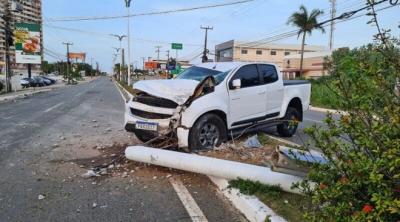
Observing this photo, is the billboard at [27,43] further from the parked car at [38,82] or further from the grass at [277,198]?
the grass at [277,198]

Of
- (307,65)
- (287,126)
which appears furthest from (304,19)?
(287,126)

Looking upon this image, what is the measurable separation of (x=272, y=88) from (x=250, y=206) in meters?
5.22

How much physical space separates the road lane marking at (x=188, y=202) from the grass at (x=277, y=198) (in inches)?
24.4

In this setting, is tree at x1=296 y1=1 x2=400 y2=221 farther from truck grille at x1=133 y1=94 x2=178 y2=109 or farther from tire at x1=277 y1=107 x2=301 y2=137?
tire at x1=277 y1=107 x2=301 y2=137

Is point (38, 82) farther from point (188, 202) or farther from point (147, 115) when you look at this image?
point (188, 202)

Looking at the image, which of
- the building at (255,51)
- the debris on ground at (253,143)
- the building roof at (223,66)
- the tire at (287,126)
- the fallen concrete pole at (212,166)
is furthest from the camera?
the building at (255,51)

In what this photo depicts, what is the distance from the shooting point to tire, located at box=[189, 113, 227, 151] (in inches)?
291

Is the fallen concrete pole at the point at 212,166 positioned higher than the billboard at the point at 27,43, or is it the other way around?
the billboard at the point at 27,43

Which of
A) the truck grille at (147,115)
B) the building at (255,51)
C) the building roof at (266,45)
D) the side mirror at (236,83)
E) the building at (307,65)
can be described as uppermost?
the building roof at (266,45)

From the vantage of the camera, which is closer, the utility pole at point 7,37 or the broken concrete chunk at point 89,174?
the broken concrete chunk at point 89,174

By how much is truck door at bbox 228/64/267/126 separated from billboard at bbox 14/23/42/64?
4372 centimetres

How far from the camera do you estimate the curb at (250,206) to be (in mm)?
4442

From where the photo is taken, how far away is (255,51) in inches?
3671

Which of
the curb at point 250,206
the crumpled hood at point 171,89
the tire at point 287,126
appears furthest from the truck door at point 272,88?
the curb at point 250,206
